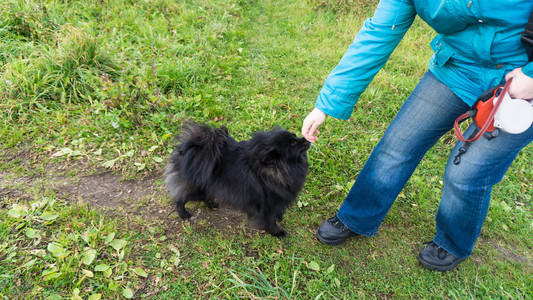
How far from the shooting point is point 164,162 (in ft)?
9.87

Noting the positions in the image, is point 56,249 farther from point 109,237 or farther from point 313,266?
point 313,266

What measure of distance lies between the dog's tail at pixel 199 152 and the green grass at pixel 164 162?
2.02ft

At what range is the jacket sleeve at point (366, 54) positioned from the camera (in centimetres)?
166

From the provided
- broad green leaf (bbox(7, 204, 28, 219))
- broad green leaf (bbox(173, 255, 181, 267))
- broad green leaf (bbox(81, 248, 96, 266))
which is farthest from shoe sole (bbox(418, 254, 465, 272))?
broad green leaf (bbox(7, 204, 28, 219))

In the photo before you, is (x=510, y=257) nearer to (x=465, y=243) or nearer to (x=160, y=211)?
(x=465, y=243)

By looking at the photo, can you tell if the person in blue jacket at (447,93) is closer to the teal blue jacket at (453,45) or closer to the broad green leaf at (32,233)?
the teal blue jacket at (453,45)

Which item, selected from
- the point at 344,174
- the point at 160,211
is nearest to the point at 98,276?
the point at 160,211

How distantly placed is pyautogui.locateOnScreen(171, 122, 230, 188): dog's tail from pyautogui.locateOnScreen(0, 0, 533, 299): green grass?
62cm

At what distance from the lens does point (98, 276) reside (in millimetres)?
2055

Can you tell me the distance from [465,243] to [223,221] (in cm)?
196

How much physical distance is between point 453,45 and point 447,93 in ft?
0.95

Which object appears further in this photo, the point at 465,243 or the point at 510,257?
the point at 510,257

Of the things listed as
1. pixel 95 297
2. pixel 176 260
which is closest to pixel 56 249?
pixel 95 297

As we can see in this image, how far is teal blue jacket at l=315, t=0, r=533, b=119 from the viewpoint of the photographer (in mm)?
1397
